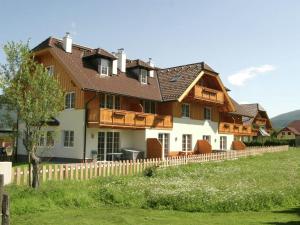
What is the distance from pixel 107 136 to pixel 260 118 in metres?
41.6

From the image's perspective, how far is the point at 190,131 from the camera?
125 feet

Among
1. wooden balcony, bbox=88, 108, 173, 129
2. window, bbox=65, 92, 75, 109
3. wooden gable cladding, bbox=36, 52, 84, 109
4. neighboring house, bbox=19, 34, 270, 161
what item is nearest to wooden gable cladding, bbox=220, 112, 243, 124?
neighboring house, bbox=19, 34, 270, 161

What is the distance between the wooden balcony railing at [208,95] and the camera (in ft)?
119

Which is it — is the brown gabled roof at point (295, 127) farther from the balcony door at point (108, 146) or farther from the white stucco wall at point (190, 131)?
the balcony door at point (108, 146)

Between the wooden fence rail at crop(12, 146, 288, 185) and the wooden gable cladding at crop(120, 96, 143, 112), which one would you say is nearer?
the wooden fence rail at crop(12, 146, 288, 185)

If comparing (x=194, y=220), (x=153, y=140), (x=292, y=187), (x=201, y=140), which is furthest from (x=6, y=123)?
(x=201, y=140)

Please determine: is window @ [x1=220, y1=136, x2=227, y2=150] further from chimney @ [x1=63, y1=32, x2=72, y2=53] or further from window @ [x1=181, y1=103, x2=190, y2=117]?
chimney @ [x1=63, y1=32, x2=72, y2=53]

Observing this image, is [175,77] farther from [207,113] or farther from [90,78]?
[90,78]

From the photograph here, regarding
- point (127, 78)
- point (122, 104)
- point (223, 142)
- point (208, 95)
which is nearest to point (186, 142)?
point (208, 95)

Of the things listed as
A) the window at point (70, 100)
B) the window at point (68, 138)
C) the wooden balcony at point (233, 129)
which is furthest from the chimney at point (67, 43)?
the wooden balcony at point (233, 129)

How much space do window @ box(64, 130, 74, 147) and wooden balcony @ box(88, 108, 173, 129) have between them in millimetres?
1942

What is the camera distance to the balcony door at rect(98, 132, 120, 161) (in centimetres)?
2967

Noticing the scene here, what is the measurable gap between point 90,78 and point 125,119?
3.96m

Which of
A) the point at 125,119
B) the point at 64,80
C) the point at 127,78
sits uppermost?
the point at 127,78
